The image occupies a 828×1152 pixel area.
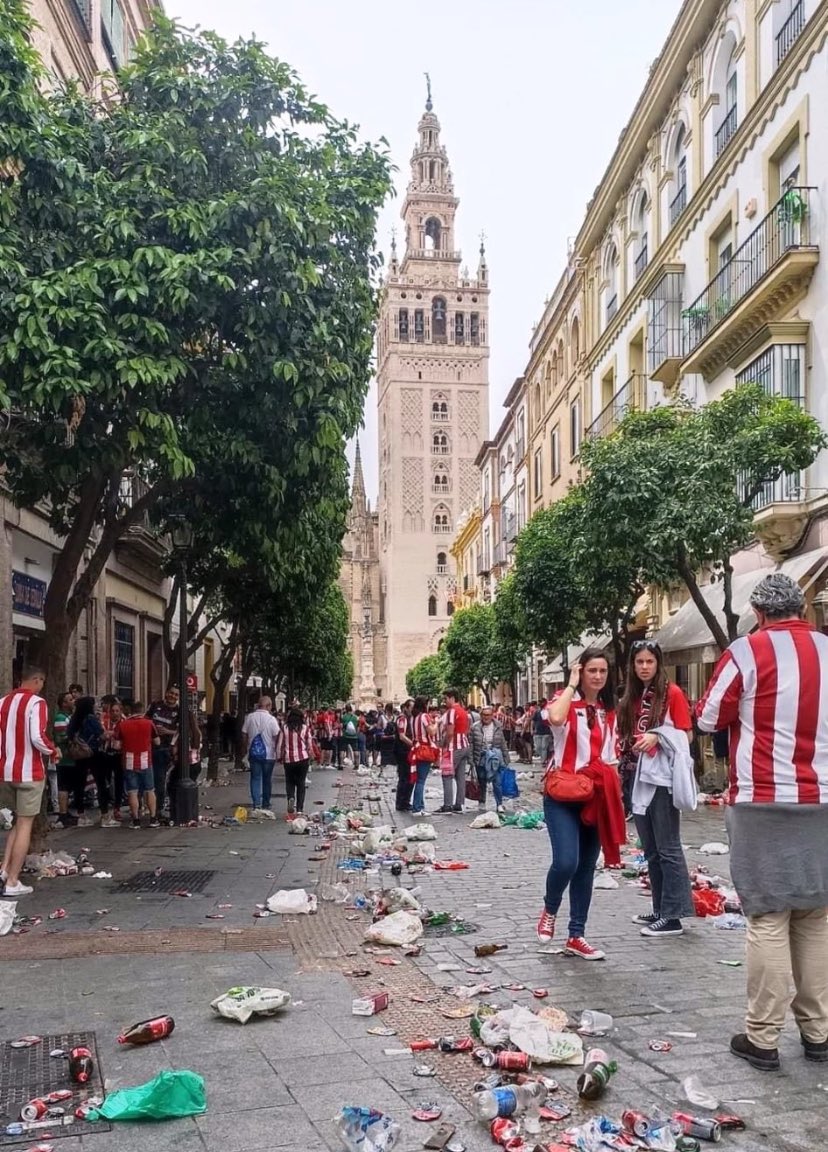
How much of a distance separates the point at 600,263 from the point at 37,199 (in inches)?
1006

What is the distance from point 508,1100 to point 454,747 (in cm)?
1267

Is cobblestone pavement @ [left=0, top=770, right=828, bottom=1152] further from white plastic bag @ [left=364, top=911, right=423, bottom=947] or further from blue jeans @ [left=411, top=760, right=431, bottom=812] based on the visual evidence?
blue jeans @ [left=411, top=760, right=431, bottom=812]

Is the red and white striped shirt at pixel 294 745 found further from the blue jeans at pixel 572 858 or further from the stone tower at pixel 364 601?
the stone tower at pixel 364 601

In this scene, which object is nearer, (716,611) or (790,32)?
(790,32)

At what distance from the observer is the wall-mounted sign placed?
16469mm

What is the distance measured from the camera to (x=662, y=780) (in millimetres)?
7270

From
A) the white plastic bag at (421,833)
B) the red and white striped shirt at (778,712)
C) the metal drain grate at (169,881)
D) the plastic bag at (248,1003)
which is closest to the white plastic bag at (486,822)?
the white plastic bag at (421,833)

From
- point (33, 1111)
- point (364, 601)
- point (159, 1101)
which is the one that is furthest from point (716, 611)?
point (364, 601)

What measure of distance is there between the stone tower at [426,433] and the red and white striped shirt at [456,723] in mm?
86306

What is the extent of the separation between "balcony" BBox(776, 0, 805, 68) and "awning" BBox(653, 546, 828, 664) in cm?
857

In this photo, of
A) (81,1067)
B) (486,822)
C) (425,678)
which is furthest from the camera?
(425,678)

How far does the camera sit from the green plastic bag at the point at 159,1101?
167 inches

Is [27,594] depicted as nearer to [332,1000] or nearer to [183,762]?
[183,762]

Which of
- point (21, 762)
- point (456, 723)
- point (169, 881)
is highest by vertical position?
point (21, 762)
